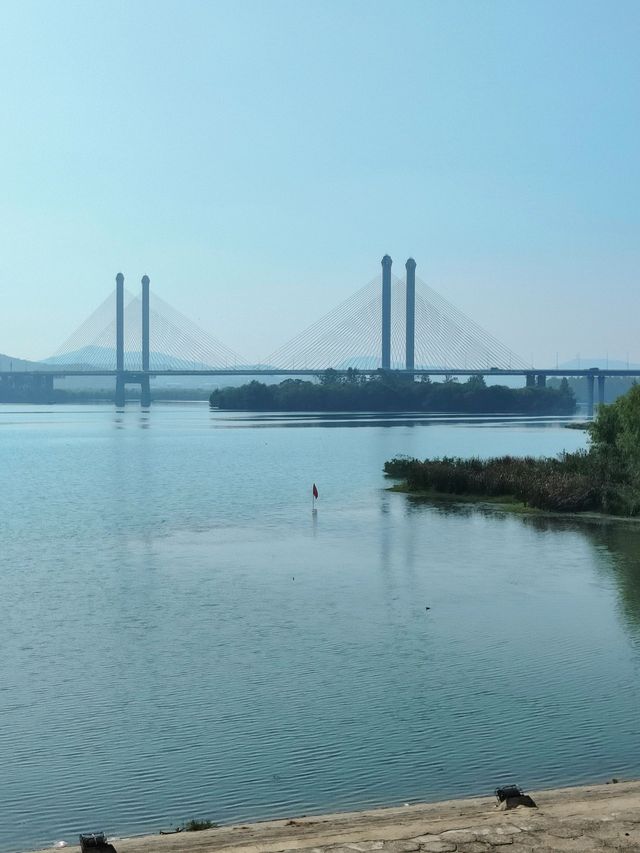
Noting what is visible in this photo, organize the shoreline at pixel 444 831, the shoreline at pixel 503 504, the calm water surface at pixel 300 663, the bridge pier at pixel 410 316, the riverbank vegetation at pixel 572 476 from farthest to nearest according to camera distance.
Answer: the bridge pier at pixel 410 316 → the riverbank vegetation at pixel 572 476 → the shoreline at pixel 503 504 → the calm water surface at pixel 300 663 → the shoreline at pixel 444 831

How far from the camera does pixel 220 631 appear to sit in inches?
631

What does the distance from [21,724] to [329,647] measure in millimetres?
4735

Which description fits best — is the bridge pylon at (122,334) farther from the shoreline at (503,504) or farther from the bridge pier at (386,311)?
the shoreline at (503,504)

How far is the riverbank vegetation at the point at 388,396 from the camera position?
136 metres

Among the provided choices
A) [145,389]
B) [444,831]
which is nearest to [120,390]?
[145,389]

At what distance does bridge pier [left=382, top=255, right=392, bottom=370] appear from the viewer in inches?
4803

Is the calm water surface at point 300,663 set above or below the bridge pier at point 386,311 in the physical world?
below

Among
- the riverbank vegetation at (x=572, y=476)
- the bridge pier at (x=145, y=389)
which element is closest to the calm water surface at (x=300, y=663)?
the riverbank vegetation at (x=572, y=476)

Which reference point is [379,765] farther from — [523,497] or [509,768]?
[523,497]

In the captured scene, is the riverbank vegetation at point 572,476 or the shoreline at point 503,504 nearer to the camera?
the shoreline at point 503,504

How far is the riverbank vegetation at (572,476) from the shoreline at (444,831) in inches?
903

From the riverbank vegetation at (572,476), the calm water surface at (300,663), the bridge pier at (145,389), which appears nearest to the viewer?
the calm water surface at (300,663)

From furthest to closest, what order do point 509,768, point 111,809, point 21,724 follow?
1. point 21,724
2. point 509,768
3. point 111,809

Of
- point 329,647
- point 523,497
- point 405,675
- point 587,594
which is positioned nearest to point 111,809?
point 405,675
